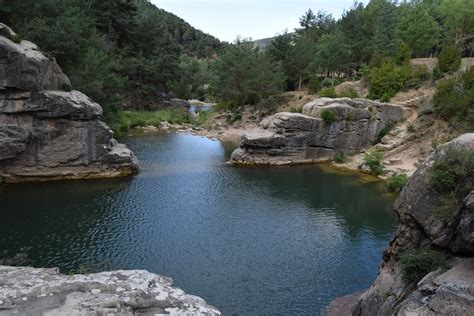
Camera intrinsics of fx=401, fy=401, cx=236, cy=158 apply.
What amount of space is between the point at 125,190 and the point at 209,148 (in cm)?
2207

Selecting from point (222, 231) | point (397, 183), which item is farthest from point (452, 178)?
point (397, 183)

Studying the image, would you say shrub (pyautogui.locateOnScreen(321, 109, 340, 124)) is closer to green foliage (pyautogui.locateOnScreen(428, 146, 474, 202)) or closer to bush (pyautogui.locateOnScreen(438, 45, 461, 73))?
bush (pyautogui.locateOnScreen(438, 45, 461, 73))

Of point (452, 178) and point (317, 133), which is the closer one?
point (452, 178)

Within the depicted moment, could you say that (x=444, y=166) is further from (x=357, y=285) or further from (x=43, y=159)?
(x=43, y=159)

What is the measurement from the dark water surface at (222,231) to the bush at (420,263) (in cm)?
567

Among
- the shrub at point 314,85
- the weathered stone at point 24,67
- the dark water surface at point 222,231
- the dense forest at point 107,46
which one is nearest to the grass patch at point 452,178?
the dark water surface at point 222,231

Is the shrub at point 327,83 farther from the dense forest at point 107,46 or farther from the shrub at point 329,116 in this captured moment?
the dense forest at point 107,46

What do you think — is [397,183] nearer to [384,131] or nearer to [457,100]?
[457,100]

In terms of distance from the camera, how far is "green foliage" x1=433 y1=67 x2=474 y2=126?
1590 inches

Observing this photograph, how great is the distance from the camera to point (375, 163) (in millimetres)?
43688

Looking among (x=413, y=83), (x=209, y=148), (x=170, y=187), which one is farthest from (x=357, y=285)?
(x=413, y=83)

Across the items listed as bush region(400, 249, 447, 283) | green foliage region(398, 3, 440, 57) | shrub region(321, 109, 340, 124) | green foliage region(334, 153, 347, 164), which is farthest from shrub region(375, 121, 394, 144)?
bush region(400, 249, 447, 283)

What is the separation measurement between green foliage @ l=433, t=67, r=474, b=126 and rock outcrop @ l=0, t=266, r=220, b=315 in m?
37.3

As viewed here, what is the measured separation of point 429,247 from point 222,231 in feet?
48.7
